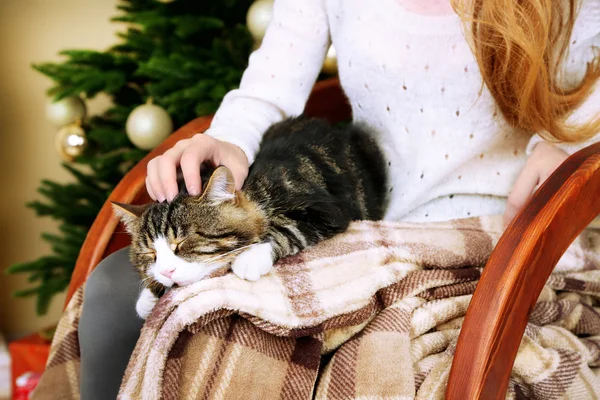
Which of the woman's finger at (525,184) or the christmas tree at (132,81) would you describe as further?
the christmas tree at (132,81)

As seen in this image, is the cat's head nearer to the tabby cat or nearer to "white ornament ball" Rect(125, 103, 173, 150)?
the tabby cat

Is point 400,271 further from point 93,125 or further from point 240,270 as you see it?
point 93,125

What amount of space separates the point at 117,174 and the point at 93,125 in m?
0.16

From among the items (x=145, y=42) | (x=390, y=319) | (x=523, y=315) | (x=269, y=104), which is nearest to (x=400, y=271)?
(x=390, y=319)

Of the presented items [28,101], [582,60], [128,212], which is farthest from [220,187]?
[28,101]

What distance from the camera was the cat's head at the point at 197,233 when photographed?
753 mm

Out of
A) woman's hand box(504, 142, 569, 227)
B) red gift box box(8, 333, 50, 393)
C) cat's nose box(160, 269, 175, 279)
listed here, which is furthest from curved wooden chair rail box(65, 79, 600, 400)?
red gift box box(8, 333, 50, 393)

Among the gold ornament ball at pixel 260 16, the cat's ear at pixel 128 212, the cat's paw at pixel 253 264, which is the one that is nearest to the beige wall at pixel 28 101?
the gold ornament ball at pixel 260 16

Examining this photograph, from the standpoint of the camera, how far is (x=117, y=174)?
1.64 m

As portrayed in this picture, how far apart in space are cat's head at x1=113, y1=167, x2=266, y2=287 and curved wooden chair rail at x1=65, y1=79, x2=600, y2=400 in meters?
0.33

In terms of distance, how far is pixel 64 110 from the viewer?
1511 millimetres

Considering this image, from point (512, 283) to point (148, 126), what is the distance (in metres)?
1.06

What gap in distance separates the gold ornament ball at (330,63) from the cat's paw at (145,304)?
793mm

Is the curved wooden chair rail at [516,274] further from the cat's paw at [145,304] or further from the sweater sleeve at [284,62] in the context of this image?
the sweater sleeve at [284,62]
